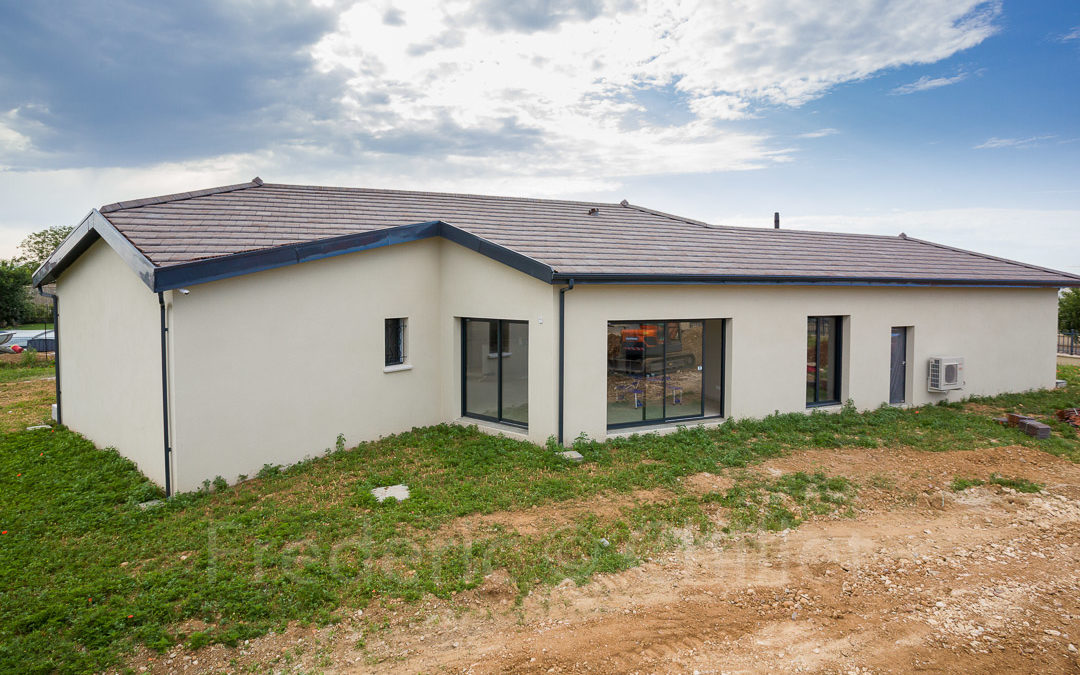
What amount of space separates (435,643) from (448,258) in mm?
8599

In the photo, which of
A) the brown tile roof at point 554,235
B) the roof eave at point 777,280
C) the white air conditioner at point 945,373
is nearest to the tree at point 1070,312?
the brown tile roof at point 554,235

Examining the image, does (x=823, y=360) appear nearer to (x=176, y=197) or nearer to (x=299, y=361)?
(x=299, y=361)

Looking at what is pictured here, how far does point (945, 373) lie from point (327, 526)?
1587 cm

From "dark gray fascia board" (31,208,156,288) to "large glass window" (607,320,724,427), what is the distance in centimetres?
808

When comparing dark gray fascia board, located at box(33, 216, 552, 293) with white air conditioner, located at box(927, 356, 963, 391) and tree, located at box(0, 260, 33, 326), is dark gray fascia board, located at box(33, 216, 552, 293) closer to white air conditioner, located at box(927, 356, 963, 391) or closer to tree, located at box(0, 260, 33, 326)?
white air conditioner, located at box(927, 356, 963, 391)

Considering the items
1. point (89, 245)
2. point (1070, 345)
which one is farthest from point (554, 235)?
point (1070, 345)

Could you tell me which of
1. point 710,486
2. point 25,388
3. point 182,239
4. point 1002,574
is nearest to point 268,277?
point 182,239

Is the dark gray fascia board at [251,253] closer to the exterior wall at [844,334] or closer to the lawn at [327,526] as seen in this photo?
the exterior wall at [844,334]

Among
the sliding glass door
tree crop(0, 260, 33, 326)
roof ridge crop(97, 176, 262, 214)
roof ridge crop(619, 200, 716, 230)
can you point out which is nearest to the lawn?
the sliding glass door

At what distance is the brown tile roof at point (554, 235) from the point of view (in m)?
10.1

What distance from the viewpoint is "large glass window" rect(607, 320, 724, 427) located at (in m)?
11.9

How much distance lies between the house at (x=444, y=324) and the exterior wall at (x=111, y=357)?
7cm

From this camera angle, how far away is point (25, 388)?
18.9m

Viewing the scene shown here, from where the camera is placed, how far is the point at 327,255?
33.3ft
